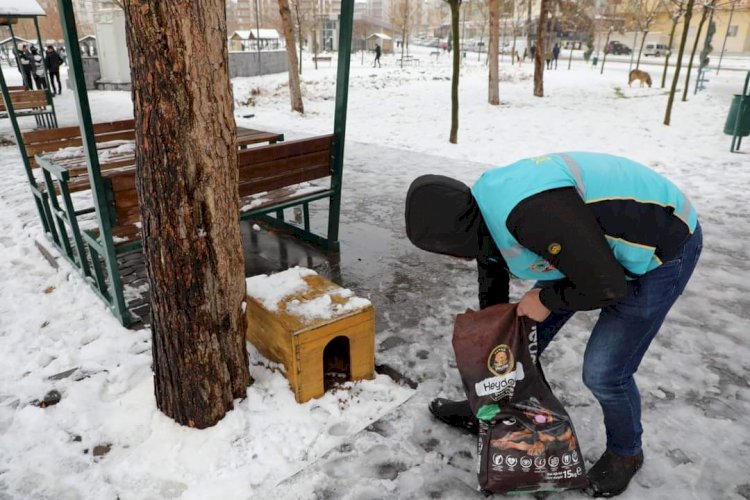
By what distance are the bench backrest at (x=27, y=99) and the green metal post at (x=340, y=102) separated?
8.66 meters

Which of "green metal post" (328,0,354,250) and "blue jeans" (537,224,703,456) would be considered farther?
"green metal post" (328,0,354,250)

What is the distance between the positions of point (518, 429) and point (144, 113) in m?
1.96

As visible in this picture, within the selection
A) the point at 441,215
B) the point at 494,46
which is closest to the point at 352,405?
the point at 441,215

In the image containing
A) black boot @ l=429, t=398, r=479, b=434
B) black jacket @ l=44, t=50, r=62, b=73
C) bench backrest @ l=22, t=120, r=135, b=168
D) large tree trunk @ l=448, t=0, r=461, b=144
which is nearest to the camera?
black boot @ l=429, t=398, r=479, b=434

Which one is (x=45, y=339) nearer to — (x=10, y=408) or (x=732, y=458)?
(x=10, y=408)

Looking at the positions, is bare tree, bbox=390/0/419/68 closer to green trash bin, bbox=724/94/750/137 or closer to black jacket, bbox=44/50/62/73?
black jacket, bbox=44/50/62/73

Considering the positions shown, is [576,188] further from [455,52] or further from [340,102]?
[455,52]

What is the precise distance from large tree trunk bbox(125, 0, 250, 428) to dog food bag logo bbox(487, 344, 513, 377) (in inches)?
47.2

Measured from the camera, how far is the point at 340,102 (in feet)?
13.6

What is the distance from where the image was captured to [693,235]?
194 centimetres

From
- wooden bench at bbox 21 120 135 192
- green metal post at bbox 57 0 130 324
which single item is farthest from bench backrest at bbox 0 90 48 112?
green metal post at bbox 57 0 130 324

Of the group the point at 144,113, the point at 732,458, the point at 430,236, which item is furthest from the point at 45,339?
the point at 732,458

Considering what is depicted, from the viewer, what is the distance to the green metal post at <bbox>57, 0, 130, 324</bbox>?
2717 millimetres

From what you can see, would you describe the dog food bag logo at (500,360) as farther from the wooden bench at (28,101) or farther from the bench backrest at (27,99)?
the bench backrest at (27,99)
